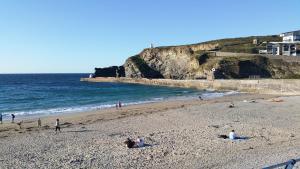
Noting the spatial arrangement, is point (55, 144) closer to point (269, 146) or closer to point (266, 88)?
point (269, 146)

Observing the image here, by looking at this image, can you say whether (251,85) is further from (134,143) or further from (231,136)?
(134,143)

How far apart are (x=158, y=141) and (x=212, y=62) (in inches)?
2320

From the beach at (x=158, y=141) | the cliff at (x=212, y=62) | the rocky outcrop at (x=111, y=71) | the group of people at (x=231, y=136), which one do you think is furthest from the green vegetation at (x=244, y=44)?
the group of people at (x=231, y=136)

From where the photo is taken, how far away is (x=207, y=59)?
3164 inches

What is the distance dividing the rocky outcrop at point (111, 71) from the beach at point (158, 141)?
7370cm

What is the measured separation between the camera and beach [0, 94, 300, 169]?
15930 millimetres

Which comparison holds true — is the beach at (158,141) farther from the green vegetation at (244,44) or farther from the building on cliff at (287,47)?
the green vegetation at (244,44)

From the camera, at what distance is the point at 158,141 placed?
20.0 meters

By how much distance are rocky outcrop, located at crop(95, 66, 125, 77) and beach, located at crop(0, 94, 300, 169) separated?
2901 inches

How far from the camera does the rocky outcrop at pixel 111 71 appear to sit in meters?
105

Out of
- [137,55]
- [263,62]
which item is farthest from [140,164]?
[137,55]

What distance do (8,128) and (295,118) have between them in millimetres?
19553

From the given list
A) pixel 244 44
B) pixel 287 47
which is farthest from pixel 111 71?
pixel 287 47

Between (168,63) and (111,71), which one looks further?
(111,71)
